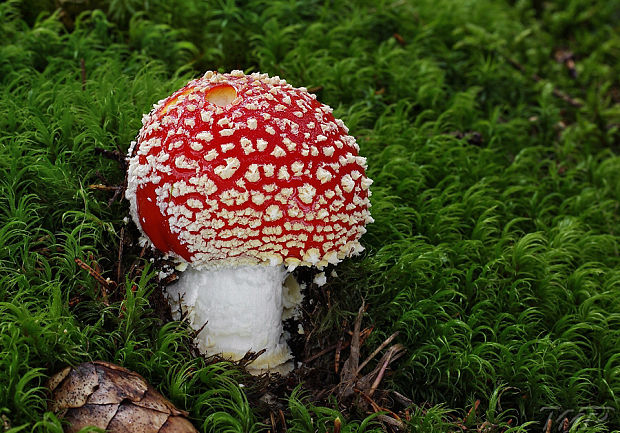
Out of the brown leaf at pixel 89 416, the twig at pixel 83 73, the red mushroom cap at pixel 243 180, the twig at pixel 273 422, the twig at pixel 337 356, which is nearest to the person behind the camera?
the brown leaf at pixel 89 416

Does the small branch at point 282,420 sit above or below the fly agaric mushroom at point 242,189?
below

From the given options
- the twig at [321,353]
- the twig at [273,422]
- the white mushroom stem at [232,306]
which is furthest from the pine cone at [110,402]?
the twig at [321,353]

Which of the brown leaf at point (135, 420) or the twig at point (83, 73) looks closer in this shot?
the brown leaf at point (135, 420)

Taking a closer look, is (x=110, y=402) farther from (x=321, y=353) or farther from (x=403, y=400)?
(x=403, y=400)

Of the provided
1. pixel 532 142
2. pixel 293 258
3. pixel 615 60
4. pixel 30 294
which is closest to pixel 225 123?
pixel 293 258

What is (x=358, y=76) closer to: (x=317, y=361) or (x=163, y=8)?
(x=163, y=8)

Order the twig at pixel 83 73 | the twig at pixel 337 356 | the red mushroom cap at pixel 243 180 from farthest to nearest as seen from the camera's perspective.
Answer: the twig at pixel 83 73, the twig at pixel 337 356, the red mushroom cap at pixel 243 180

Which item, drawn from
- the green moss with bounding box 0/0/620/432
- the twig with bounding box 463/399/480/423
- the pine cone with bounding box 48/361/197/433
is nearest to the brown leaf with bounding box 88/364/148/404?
the pine cone with bounding box 48/361/197/433

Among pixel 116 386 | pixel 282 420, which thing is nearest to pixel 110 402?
pixel 116 386

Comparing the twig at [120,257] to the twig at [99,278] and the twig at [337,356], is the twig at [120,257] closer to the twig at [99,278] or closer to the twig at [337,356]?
the twig at [99,278]
